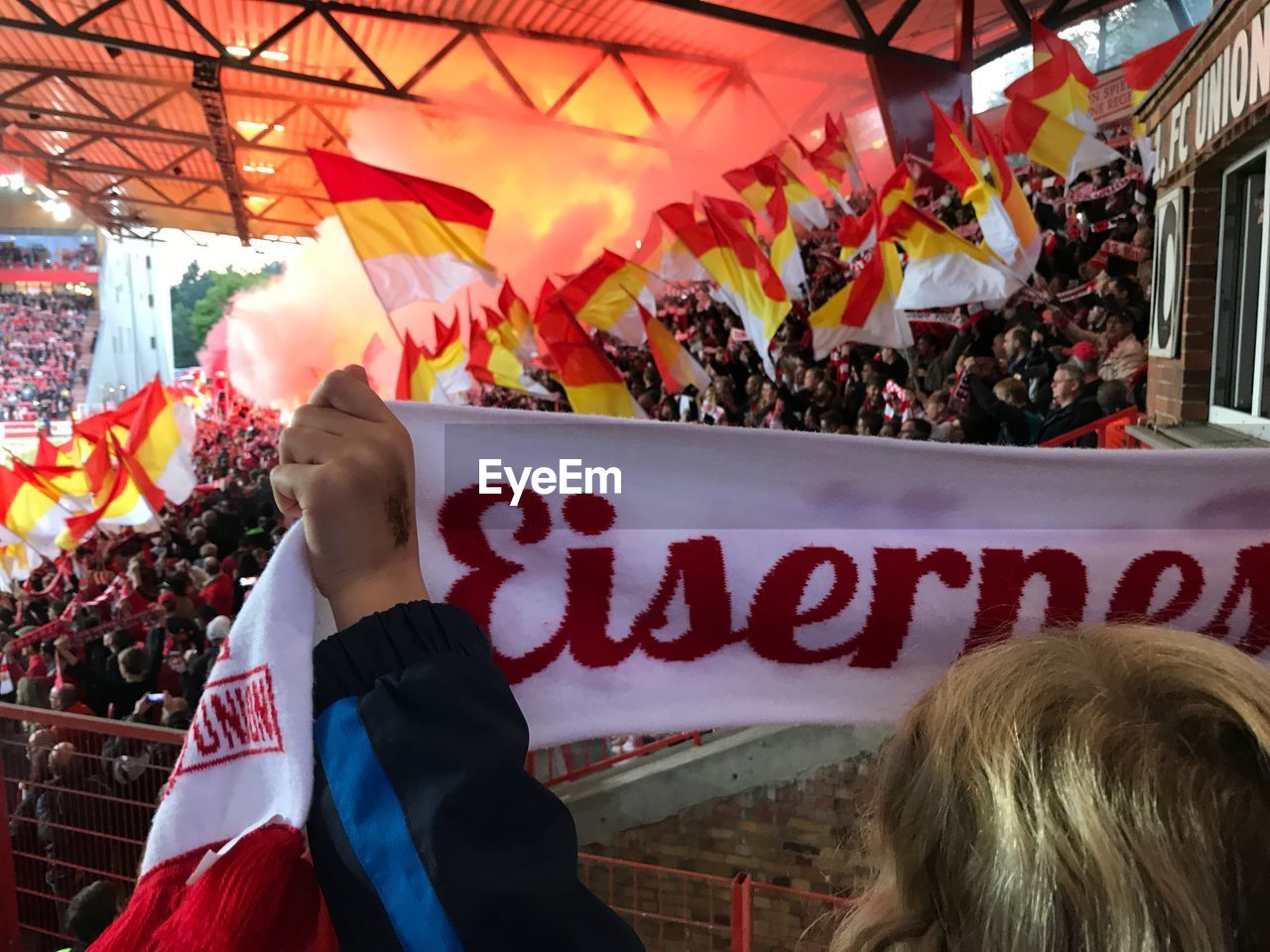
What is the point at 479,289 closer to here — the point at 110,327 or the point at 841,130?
the point at 841,130

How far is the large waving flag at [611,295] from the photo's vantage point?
28.1 feet

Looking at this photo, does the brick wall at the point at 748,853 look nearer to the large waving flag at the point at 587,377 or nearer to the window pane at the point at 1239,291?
the window pane at the point at 1239,291

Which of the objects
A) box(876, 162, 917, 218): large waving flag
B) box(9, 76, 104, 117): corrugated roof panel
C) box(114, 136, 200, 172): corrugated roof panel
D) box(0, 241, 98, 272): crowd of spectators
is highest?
box(9, 76, 104, 117): corrugated roof panel

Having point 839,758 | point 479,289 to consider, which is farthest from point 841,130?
point 479,289

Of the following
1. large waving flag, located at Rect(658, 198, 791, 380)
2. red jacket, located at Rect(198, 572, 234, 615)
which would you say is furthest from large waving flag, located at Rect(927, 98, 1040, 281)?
red jacket, located at Rect(198, 572, 234, 615)

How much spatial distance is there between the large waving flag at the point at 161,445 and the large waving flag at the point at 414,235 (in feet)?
10.3

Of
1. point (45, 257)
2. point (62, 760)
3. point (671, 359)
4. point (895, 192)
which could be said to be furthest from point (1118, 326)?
point (45, 257)

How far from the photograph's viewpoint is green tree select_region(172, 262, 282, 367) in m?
31.9

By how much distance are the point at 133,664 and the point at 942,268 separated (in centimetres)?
567

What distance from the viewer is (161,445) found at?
28.7 feet

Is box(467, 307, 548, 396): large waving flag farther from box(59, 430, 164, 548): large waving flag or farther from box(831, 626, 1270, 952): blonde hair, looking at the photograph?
box(831, 626, 1270, 952): blonde hair

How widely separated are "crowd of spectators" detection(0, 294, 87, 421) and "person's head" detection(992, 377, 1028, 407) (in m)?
31.1

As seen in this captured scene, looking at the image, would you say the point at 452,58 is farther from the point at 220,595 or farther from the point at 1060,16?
the point at 220,595

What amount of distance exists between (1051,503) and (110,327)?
36496 millimetres
